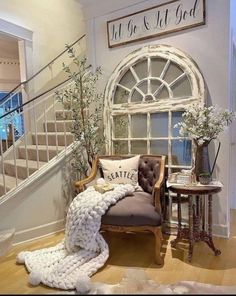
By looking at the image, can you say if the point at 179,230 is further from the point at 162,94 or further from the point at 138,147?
the point at 162,94

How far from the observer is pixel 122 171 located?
9.50 ft

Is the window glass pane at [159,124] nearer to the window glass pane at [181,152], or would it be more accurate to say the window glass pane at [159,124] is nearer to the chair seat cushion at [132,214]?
the window glass pane at [181,152]

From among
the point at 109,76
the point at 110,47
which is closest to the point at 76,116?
the point at 109,76

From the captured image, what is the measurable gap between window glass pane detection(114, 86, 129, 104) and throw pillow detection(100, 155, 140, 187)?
0.81 metres

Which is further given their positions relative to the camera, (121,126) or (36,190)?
(121,126)

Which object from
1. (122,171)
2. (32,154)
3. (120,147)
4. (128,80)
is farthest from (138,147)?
(32,154)

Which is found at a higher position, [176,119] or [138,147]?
[176,119]

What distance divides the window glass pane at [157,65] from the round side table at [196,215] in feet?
4.52

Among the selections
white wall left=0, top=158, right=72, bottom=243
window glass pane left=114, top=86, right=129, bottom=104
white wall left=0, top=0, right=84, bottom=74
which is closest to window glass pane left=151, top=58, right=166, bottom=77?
window glass pane left=114, top=86, right=129, bottom=104

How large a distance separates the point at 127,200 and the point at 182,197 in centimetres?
76

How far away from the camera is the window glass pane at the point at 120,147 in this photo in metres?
3.38

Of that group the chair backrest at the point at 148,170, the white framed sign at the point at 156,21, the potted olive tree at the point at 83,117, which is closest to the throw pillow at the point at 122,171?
the chair backrest at the point at 148,170

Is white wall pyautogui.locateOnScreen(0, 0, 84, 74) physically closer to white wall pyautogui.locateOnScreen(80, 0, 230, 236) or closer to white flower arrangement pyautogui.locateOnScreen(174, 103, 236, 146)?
white wall pyautogui.locateOnScreen(80, 0, 230, 236)

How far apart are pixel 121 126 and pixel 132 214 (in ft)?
4.47
